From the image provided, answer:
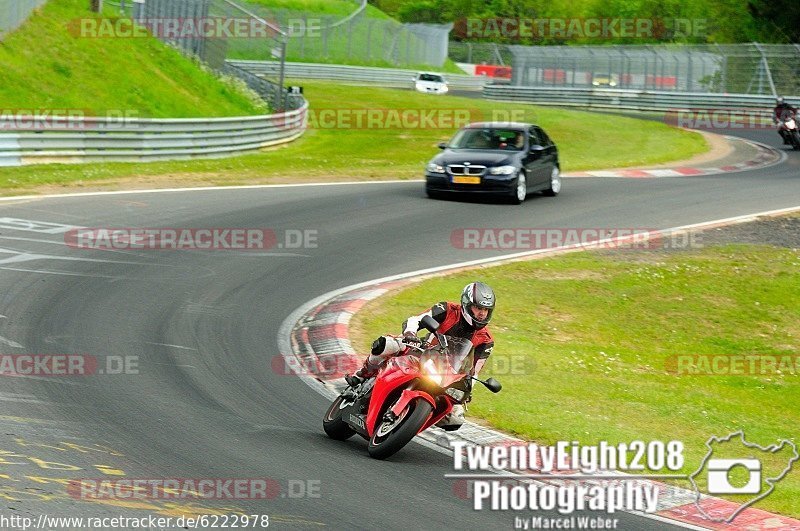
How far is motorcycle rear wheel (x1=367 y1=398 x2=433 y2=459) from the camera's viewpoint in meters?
8.10

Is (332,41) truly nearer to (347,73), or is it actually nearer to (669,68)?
(347,73)

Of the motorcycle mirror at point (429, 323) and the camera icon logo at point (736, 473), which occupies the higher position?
the motorcycle mirror at point (429, 323)

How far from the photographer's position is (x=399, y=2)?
12206cm

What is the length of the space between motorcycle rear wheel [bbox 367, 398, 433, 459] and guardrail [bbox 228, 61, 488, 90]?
5179 centimetres

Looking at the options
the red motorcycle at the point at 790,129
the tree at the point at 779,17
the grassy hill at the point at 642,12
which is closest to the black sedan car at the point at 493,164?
the red motorcycle at the point at 790,129

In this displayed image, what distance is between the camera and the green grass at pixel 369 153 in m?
23.0

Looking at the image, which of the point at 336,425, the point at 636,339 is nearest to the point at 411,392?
the point at 336,425

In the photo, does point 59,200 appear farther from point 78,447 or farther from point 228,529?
point 228,529

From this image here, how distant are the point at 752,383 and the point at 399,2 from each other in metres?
113

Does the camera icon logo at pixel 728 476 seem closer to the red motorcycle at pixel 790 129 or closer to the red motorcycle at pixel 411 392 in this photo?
the red motorcycle at pixel 411 392

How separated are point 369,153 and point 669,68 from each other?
2499 cm

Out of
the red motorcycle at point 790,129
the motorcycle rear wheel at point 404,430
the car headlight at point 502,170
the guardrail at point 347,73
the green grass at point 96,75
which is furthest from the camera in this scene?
the guardrail at point 347,73

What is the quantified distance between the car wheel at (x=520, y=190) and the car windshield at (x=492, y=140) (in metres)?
0.65

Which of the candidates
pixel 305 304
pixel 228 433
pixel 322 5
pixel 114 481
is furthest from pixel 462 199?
pixel 322 5
